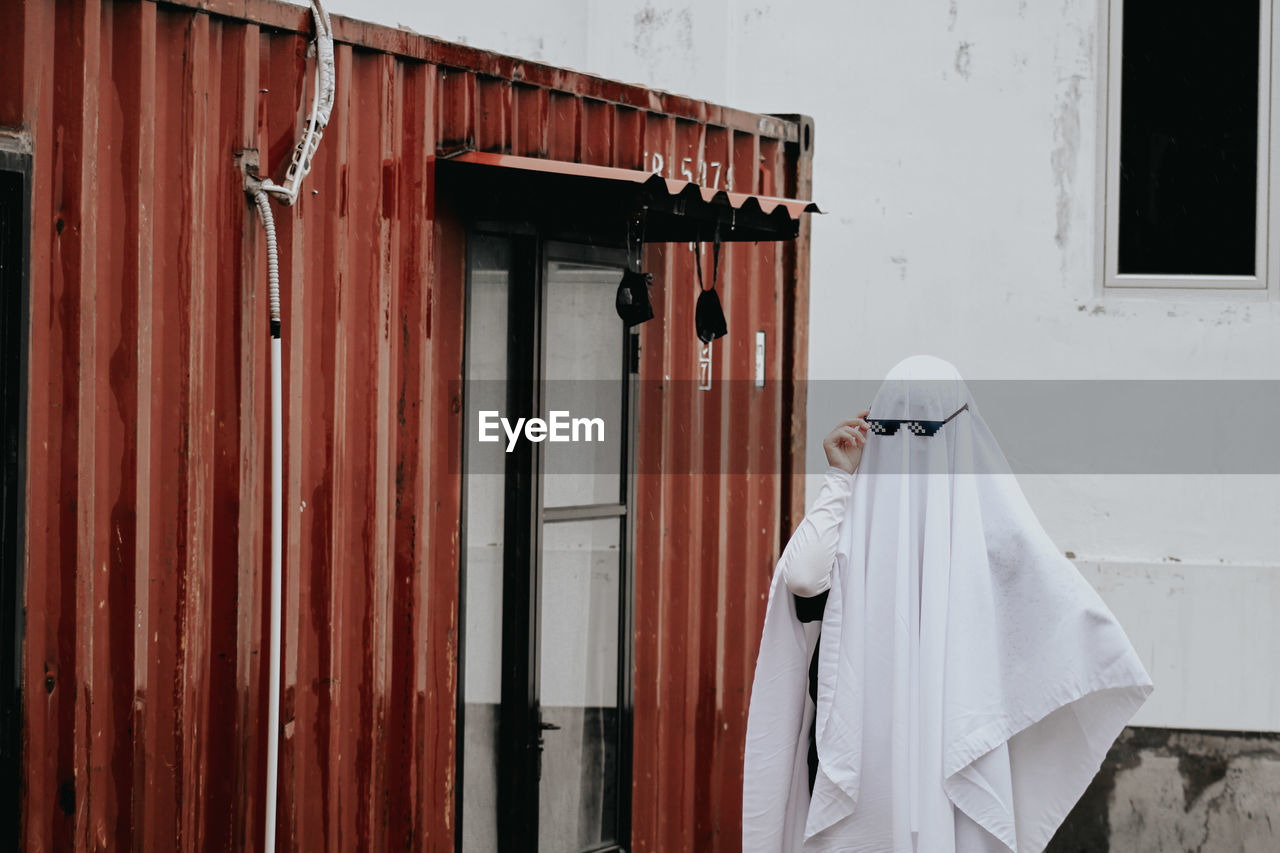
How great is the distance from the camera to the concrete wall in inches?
228

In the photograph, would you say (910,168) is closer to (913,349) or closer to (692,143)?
(913,349)

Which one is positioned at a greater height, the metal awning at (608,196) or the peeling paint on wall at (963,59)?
the peeling paint on wall at (963,59)

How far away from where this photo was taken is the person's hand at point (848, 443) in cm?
332

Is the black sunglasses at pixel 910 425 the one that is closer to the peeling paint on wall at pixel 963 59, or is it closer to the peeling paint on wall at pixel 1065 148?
the peeling paint on wall at pixel 1065 148

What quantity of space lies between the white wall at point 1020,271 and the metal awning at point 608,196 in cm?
197

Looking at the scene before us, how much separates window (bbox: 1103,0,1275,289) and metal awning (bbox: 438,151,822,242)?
2561mm

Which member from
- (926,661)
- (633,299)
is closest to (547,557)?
(633,299)

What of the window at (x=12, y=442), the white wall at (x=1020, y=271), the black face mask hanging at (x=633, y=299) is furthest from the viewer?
the white wall at (x=1020, y=271)

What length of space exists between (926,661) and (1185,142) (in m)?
3.89

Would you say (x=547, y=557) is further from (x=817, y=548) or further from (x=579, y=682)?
(x=817, y=548)

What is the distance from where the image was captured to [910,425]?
3254 millimetres

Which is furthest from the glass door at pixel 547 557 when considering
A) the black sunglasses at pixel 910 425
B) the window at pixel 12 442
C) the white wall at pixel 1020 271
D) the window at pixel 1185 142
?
the window at pixel 1185 142

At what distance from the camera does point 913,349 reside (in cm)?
598

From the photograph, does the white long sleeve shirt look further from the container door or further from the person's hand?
the container door
